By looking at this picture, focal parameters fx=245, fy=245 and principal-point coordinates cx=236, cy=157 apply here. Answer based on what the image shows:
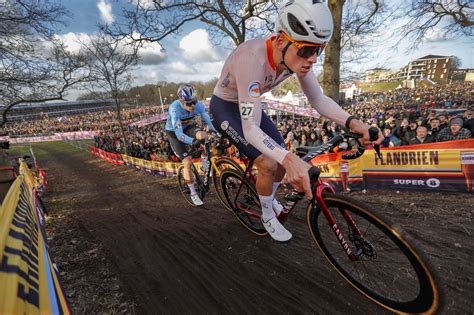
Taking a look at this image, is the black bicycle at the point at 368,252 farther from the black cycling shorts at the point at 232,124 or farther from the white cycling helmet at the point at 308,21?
the white cycling helmet at the point at 308,21

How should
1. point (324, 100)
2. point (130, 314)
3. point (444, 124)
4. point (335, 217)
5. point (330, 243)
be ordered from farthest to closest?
point (444, 124) → point (330, 243) → point (324, 100) → point (130, 314) → point (335, 217)

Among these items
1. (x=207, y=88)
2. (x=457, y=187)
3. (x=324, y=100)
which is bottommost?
(x=457, y=187)

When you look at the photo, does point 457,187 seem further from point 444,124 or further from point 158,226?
point 158,226

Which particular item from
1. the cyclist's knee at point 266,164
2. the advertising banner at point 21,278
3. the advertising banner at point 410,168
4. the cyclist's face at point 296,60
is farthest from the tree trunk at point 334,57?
the advertising banner at point 21,278

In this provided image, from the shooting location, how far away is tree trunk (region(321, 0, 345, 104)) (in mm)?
8609

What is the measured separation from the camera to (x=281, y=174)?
133 inches

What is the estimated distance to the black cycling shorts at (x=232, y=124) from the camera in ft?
9.78

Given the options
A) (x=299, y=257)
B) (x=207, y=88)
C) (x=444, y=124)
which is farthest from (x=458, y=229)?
(x=207, y=88)

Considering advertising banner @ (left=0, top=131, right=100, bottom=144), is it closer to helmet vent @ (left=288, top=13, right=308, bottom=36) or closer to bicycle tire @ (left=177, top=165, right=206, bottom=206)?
bicycle tire @ (left=177, top=165, right=206, bottom=206)

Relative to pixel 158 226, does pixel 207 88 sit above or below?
above

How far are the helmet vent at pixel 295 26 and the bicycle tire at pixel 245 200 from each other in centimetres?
224

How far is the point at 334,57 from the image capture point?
29.5ft

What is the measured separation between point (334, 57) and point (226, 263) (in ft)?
27.7

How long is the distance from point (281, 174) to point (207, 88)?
103 m
